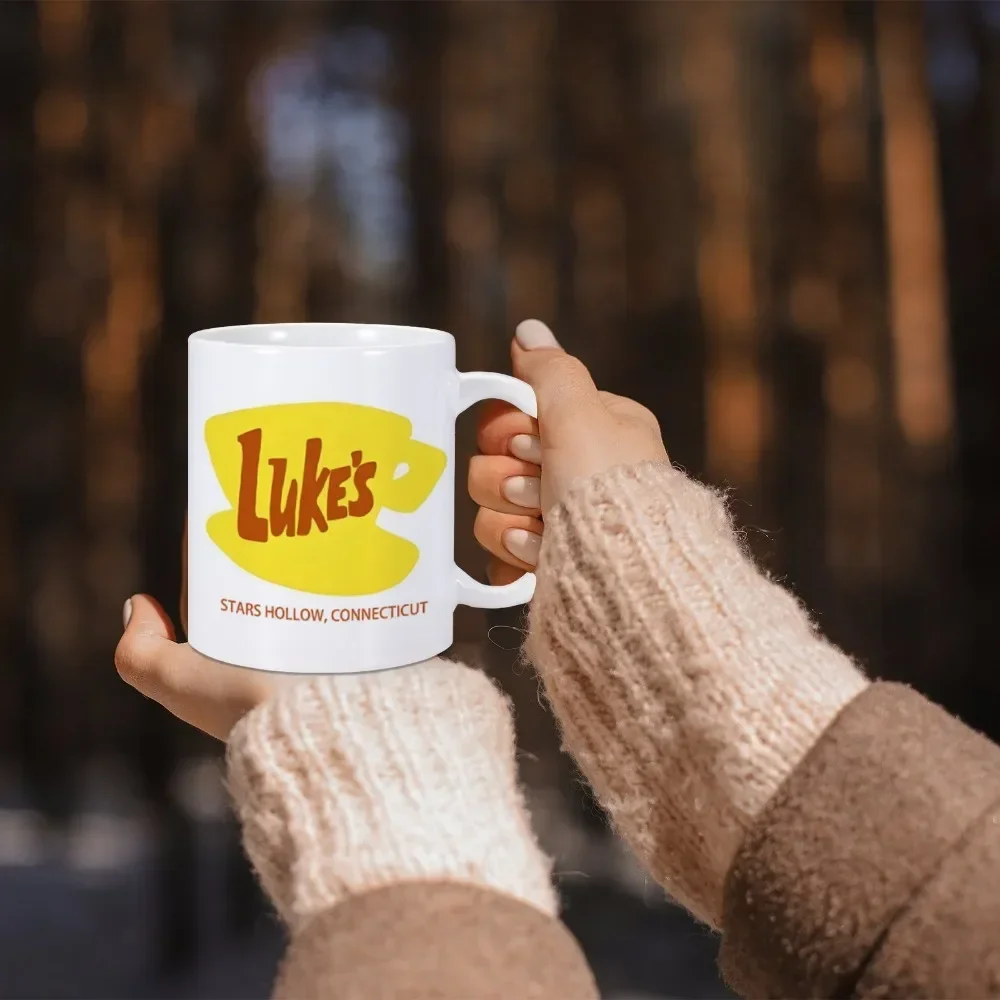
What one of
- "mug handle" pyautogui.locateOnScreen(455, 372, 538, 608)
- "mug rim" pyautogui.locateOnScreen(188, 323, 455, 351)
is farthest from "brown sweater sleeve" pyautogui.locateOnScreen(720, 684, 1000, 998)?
"mug rim" pyautogui.locateOnScreen(188, 323, 455, 351)

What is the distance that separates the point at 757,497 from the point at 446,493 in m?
1.27

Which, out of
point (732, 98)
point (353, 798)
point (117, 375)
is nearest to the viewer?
point (353, 798)

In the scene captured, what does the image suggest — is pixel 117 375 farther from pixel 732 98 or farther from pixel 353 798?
pixel 353 798

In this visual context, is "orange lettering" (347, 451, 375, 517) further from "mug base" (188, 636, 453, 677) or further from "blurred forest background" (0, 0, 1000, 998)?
"blurred forest background" (0, 0, 1000, 998)

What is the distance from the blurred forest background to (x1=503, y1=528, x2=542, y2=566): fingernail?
998mm

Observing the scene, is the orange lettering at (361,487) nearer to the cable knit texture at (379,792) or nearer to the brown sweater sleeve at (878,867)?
the cable knit texture at (379,792)

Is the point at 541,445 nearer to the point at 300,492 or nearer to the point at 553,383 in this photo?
the point at 553,383

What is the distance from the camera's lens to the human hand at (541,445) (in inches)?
22.2

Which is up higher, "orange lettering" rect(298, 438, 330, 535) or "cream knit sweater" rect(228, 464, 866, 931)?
"orange lettering" rect(298, 438, 330, 535)

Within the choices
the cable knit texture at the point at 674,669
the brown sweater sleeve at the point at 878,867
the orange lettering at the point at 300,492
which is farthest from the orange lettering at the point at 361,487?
the brown sweater sleeve at the point at 878,867

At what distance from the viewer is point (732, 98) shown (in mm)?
1668

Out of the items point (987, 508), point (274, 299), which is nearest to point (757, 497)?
point (987, 508)

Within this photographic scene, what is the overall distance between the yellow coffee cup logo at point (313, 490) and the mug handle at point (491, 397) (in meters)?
0.05

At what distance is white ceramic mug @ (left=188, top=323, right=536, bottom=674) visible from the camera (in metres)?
0.46
